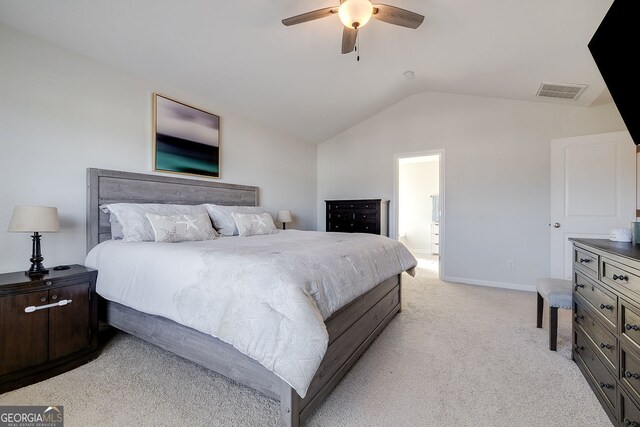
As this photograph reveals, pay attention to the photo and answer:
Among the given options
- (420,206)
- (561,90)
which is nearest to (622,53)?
(561,90)

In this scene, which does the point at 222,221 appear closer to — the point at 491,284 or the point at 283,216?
the point at 283,216

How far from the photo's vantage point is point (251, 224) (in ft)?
10.1

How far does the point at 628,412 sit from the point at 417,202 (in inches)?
248

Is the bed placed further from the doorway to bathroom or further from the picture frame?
the doorway to bathroom

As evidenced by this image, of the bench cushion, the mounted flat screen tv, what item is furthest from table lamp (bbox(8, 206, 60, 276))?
the mounted flat screen tv

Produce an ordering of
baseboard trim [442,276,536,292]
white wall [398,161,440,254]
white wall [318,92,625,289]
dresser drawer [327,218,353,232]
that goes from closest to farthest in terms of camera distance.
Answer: white wall [318,92,625,289] → baseboard trim [442,276,536,292] → dresser drawer [327,218,353,232] → white wall [398,161,440,254]

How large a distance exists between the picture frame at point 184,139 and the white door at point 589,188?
4366 mm

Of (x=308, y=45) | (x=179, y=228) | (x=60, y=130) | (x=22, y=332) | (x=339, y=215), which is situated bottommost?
(x=22, y=332)

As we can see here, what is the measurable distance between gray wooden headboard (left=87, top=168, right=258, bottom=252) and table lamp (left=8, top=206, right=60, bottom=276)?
0.42 metres

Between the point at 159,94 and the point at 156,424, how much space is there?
2.93 m

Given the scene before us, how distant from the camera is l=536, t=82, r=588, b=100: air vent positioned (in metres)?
3.03

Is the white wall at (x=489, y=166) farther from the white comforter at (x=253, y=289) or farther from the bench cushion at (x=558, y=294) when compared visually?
the white comforter at (x=253, y=289)

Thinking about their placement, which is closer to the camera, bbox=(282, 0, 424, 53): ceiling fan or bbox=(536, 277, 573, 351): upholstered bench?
bbox=(282, 0, 424, 53): ceiling fan

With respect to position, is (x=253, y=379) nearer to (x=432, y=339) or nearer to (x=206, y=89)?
(x=432, y=339)
